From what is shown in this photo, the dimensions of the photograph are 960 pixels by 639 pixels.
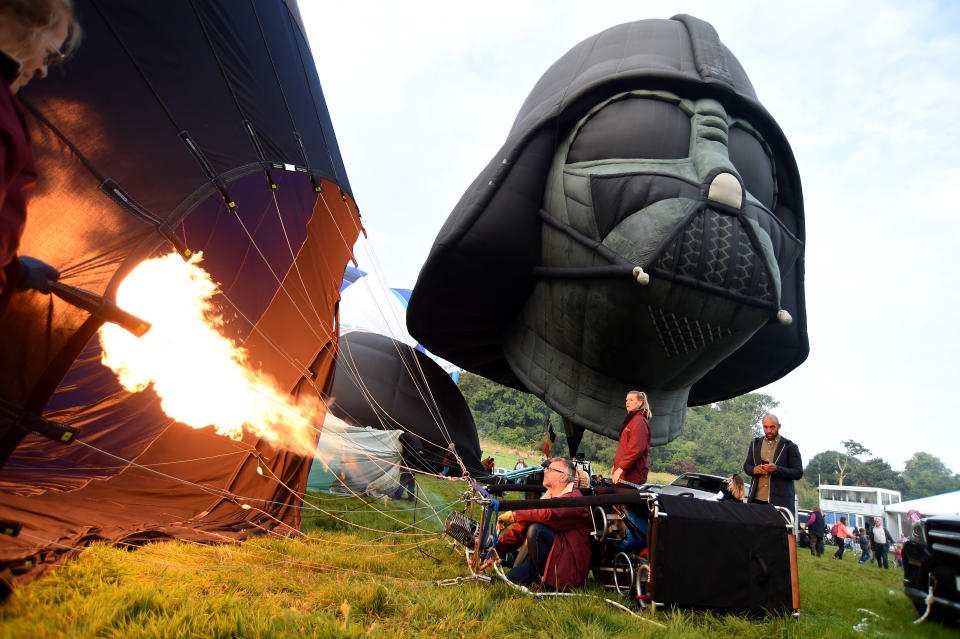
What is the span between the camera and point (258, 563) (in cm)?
348

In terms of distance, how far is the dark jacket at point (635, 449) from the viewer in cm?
395

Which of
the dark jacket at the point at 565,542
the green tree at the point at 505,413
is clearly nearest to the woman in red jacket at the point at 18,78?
the dark jacket at the point at 565,542

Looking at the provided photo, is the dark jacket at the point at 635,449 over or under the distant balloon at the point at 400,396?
under

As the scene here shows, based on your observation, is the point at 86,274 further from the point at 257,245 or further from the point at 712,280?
the point at 712,280

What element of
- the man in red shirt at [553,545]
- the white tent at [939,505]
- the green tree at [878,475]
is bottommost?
the man in red shirt at [553,545]

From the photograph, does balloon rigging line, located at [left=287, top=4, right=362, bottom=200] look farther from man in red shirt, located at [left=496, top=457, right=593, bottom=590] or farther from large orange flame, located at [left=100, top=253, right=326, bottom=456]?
man in red shirt, located at [left=496, top=457, right=593, bottom=590]

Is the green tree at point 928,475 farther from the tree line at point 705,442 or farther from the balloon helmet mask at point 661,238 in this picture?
the balloon helmet mask at point 661,238

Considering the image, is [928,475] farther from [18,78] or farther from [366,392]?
[18,78]

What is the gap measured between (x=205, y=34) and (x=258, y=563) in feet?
11.8

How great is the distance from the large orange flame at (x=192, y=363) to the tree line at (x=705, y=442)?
95.8 feet

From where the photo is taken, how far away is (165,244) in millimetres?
3777

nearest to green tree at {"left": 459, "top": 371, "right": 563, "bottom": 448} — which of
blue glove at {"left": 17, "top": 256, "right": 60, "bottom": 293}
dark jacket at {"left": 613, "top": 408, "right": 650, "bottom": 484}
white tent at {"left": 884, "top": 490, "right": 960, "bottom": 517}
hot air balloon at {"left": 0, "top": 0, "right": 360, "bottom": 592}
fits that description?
white tent at {"left": 884, "top": 490, "right": 960, "bottom": 517}

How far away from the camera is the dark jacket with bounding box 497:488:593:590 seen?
3078mm

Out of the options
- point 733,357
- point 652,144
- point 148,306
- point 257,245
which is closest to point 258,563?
point 148,306
